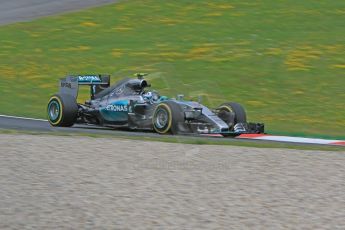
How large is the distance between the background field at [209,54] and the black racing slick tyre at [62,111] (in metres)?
1.09

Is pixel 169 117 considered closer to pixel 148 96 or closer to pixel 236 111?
pixel 148 96

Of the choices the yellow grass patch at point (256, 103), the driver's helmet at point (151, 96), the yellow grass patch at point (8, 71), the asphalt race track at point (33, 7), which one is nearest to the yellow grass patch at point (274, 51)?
the yellow grass patch at point (256, 103)

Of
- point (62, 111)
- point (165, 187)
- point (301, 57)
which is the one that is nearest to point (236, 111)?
point (62, 111)

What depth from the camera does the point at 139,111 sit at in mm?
16344

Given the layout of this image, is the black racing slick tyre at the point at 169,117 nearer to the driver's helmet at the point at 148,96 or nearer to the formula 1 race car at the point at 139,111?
the formula 1 race car at the point at 139,111

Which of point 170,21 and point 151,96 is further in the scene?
point 170,21

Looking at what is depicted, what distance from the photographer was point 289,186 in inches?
373

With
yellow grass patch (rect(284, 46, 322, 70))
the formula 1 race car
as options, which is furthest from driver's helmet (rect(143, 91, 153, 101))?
yellow grass patch (rect(284, 46, 322, 70))

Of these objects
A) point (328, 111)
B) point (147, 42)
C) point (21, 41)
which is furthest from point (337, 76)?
point (21, 41)

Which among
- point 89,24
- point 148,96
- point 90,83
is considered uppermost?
point 89,24

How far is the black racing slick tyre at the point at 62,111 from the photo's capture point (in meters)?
17.0

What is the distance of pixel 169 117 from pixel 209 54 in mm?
10199

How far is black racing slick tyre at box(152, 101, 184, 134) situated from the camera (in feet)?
50.0

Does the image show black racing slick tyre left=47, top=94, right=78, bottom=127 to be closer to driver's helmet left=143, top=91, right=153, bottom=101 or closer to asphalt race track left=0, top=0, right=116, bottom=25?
driver's helmet left=143, top=91, right=153, bottom=101
